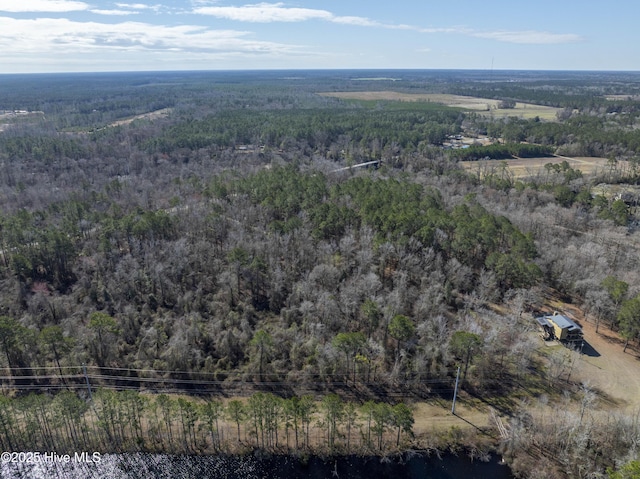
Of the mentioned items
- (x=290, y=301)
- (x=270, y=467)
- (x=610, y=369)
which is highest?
(x=290, y=301)

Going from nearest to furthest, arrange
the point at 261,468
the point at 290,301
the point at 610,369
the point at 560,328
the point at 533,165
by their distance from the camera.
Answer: the point at 261,468 → the point at 610,369 → the point at 560,328 → the point at 290,301 → the point at 533,165

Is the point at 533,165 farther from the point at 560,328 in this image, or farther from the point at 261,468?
the point at 261,468

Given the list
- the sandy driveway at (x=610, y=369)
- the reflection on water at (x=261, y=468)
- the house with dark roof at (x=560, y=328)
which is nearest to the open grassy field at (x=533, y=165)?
the house with dark roof at (x=560, y=328)

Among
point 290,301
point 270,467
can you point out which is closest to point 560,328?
point 290,301

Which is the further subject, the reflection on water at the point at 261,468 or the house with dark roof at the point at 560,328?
the house with dark roof at the point at 560,328

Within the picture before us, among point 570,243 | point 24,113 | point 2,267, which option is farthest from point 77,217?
point 24,113

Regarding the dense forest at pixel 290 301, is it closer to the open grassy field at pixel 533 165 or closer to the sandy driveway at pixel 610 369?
the sandy driveway at pixel 610 369

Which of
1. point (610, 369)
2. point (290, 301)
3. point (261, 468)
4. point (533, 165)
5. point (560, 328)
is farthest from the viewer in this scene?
point (533, 165)
